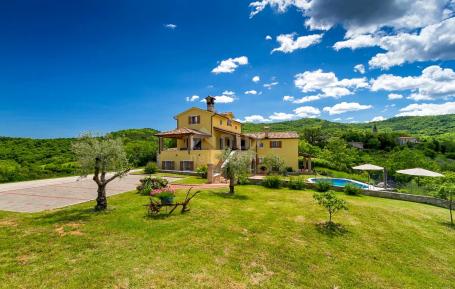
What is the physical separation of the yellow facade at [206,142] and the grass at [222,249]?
1831 cm

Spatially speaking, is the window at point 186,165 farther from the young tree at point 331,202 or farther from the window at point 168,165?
the young tree at point 331,202

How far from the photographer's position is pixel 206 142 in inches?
1430

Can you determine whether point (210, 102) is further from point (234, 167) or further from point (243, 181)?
point (234, 167)

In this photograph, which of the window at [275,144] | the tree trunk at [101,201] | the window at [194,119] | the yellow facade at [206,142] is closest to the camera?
the tree trunk at [101,201]

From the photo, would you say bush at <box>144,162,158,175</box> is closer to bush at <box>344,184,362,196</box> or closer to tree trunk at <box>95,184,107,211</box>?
tree trunk at <box>95,184,107,211</box>

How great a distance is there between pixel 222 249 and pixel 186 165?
24875mm

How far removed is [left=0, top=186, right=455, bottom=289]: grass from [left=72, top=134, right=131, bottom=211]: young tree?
172 cm

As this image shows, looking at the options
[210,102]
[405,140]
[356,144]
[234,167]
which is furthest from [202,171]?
[405,140]

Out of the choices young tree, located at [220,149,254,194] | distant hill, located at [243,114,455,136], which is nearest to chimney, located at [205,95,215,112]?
young tree, located at [220,149,254,194]

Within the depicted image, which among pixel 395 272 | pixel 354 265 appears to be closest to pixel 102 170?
pixel 354 265

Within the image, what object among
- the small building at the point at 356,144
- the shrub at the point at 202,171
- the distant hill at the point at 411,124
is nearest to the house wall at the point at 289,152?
the shrub at the point at 202,171

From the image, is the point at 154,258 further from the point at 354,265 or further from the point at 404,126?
the point at 404,126

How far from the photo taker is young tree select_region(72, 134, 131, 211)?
1315 centimetres

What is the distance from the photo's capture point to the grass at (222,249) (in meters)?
7.26
